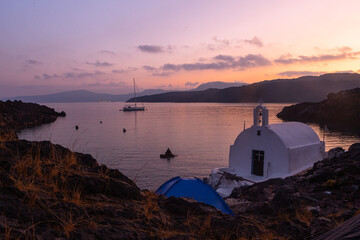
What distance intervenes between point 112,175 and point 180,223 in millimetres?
1572

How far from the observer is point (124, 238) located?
10.1 ft

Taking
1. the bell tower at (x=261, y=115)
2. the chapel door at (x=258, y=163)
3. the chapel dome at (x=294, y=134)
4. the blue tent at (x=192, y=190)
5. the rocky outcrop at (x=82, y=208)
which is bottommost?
the chapel door at (x=258, y=163)

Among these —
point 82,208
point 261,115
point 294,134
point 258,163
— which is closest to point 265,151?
point 258,163

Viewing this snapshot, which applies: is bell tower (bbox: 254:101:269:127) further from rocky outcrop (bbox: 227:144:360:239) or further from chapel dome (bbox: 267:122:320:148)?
rocky outcrop (bbox: 227:144:360:239)

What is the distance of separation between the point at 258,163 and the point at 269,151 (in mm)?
1279

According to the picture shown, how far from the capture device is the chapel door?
60.4 feet

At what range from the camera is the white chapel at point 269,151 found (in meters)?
17.5

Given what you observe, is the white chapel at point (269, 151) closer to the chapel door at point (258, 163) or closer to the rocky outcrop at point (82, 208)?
the chapel door at point (258, 163)

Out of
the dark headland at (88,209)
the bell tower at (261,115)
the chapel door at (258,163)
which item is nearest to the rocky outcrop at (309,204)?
the dark headland at (88,209)

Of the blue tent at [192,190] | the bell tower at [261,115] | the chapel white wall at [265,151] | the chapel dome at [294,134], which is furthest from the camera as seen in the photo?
the bell tower at [261,115]

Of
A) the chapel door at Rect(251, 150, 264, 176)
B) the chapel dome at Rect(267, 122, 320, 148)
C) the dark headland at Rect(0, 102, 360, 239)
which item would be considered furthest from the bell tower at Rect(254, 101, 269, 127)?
the dark headland at Rect(0, 102, 360, 239)

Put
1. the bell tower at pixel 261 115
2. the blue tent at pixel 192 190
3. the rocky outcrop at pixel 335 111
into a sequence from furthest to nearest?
1. the rocky outcrop at pixel 335 111
2. the bell tower at pixel 261 115
3. the blue tent at pixel 192 190

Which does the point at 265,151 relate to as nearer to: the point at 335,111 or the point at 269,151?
the point at 269,151

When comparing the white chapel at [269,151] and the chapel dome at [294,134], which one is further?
the chapel dome at [294,134]
